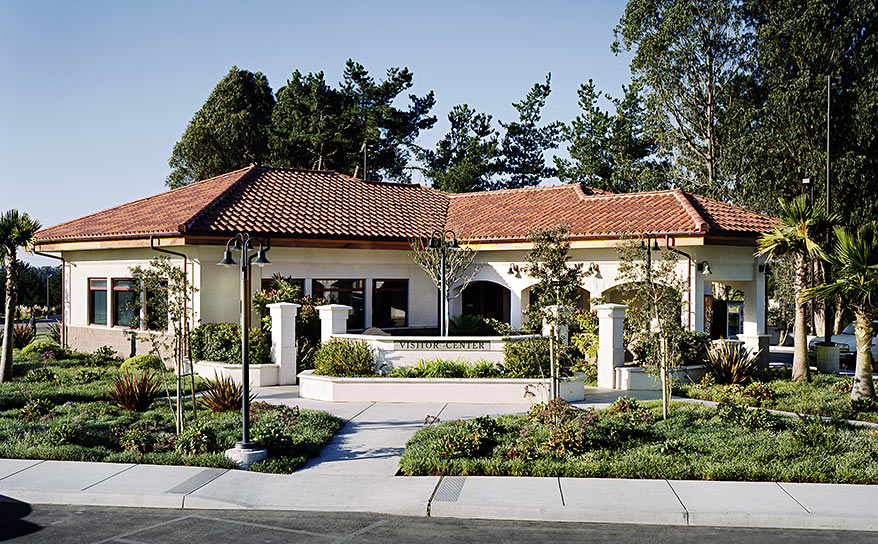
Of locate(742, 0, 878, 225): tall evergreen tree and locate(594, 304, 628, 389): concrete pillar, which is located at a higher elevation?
locate(742, 0, 878, 225): tall evergreen tree

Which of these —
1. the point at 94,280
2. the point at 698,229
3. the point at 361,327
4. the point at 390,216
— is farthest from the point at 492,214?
the point at 94,280

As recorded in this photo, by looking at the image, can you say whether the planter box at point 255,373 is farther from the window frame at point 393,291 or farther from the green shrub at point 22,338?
the green shrub at point 22,338

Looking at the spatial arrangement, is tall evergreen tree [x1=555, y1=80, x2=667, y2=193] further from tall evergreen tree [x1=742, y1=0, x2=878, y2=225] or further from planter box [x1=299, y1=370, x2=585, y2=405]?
planter box [x1=299, y1=370, x2=585, y2=405]

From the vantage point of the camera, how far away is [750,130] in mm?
33938

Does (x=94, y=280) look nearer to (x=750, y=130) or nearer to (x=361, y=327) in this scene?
(x=361, y=327)

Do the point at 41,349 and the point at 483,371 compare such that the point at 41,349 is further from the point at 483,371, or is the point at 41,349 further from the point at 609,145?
the point at 609,145

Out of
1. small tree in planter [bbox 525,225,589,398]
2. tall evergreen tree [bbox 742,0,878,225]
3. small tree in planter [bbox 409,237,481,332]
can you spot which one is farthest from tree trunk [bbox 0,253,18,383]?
tall evergreen tree [bbox 742,0,878,225]

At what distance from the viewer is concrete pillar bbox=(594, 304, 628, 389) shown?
16.8 m

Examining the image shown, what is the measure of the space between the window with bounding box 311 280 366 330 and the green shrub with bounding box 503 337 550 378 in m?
6.96

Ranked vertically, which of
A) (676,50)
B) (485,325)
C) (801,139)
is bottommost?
(485,325)

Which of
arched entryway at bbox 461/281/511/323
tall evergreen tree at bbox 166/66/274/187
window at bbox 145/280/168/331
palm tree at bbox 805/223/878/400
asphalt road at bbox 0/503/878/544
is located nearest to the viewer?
asphalt road at bbox 0/503/878/544

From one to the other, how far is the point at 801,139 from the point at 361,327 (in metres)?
20.6

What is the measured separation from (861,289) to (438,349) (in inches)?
329

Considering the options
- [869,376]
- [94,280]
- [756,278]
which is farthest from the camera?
[94,280]
